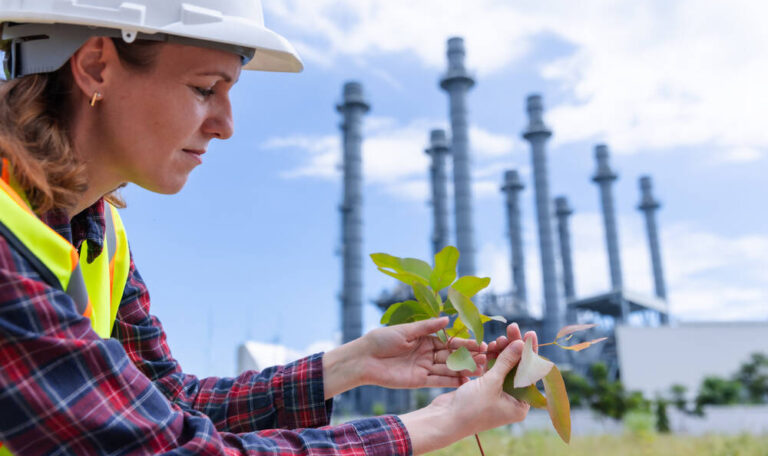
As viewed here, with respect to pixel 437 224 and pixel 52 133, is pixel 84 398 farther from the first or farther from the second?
pixel 437 224

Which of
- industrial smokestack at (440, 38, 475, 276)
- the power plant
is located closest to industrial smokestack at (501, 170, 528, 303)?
the power plant

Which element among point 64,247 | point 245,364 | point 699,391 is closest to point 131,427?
point 64,247

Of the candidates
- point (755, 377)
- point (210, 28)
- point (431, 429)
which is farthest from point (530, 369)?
point (755, 377)

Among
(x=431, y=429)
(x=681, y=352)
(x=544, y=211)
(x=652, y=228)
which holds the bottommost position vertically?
(x=681, y=352)

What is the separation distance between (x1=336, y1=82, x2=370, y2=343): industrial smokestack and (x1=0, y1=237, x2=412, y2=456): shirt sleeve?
17508 mm

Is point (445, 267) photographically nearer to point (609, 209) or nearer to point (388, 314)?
point (388, 314)

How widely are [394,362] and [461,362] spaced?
0.22m

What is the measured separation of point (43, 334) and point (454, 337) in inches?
27.2

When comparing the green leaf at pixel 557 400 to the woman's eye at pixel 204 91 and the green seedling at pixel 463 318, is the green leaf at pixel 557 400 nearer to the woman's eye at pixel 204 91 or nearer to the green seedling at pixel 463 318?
the green seedling at pixel 463 318

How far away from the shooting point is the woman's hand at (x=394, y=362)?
4.00ft

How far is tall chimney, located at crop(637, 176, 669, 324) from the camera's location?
24953 millimetres

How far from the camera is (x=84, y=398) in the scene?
722 mm

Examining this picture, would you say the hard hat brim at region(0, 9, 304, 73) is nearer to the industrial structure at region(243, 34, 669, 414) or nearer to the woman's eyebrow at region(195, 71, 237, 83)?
the woman's eyebrow at region(195, 71, 237, 83)

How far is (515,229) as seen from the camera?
24.7 metres
